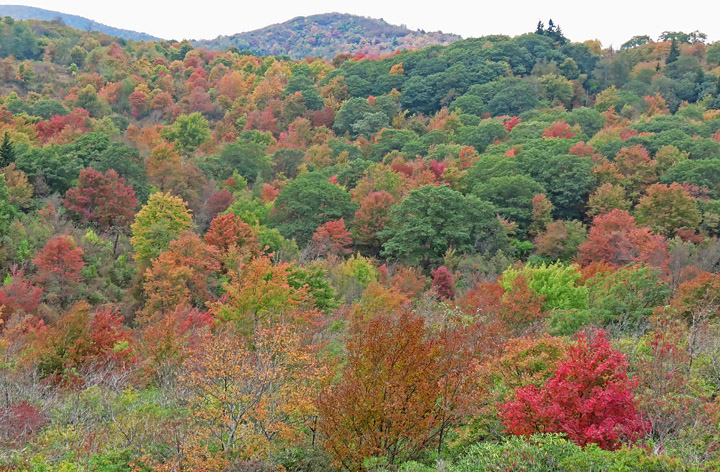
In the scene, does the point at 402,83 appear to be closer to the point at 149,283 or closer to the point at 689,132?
the point at 689,132

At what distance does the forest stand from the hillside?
253 feet

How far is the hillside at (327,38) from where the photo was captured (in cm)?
16375

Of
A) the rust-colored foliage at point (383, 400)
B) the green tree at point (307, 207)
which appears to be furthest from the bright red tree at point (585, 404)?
the green tree at point (307, 207)

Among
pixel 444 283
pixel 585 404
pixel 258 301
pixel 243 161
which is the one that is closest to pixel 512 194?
pixel 444 283

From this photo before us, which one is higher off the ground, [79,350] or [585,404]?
[585,404]

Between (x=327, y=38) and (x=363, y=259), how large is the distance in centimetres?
15686

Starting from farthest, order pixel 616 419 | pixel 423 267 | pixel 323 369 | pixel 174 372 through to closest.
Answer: pixel 423 267 < pixel 174 372 < pixel 323 369 < pixel 616 419

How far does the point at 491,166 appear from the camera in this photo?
4525 centimetres

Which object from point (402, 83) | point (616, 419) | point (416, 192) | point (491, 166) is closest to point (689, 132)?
point (491, 166)

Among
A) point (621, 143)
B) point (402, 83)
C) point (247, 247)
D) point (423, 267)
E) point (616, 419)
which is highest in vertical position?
point (402, 83)

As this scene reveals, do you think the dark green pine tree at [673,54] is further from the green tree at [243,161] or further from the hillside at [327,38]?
the hillside at [327,38]

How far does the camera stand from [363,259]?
3284cm

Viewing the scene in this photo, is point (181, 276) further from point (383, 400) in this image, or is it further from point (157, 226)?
point (383, 400)

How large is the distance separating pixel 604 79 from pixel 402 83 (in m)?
29.3
